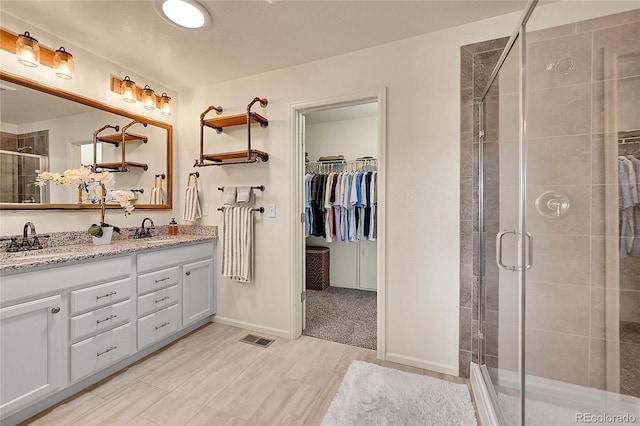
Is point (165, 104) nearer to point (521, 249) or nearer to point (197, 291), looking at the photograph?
point (197, 291)

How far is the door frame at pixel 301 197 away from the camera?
2191 mm

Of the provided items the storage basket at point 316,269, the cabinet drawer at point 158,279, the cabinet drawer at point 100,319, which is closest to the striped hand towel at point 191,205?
the cabinet drawer at point 158,279

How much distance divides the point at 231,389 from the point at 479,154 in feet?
7.44

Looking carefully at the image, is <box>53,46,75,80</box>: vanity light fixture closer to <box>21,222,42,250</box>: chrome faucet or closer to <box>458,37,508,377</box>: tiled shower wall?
<box>21,222,42,250</box>: chrome faucet

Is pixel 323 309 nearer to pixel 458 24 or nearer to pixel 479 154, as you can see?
pixel 479 154

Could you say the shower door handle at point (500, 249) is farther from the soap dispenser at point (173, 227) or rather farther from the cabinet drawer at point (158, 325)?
the soap dispenser at point (173, 227)

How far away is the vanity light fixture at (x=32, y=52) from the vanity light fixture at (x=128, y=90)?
1.40 feet

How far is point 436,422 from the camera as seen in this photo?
5.12 feet

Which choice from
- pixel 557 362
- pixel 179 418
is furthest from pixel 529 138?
pixel 179 418

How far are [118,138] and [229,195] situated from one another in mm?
1068

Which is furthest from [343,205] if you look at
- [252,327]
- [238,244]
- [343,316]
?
[252,327]

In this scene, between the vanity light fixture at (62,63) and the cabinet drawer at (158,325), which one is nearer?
the vanity light fixture at (62,63)

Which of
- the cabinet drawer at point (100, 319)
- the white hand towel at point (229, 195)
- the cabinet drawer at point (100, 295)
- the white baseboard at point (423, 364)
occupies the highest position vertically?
the white hand towel at point (229, 195)

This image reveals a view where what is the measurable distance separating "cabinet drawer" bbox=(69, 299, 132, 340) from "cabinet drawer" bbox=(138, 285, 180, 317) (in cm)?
10
